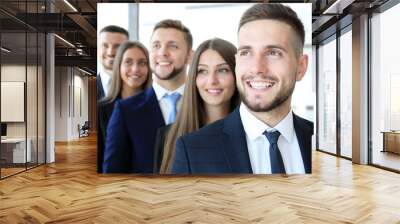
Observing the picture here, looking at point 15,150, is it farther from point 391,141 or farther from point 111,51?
point 391,141

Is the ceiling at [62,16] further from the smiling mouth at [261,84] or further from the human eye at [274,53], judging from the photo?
the smiling mouth at [261,84]

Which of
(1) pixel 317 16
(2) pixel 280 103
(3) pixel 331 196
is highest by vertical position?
(1) pixel 317 16

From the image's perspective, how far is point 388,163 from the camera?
8016mm

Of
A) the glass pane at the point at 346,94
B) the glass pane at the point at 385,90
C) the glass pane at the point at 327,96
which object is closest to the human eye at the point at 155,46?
the glass pane at the point at 385,90

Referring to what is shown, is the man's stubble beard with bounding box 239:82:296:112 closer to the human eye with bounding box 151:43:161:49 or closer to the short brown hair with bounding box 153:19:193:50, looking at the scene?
the short brown hair with bounding box 153:19:193:50

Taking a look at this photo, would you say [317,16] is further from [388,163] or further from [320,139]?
[320,139]

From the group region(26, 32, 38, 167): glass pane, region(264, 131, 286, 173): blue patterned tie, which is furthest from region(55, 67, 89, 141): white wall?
region(264, 131, 286, 173): blue patterned tie

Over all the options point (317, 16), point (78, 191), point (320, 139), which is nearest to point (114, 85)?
point (78, 191)

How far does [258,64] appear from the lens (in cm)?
567

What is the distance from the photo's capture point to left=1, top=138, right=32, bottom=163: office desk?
693cm

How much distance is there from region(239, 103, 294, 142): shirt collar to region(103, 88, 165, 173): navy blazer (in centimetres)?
120

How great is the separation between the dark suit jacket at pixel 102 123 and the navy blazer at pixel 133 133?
0.07 m

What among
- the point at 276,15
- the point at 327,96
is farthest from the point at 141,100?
the point at 327,96

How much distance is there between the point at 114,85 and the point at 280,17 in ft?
8.52
